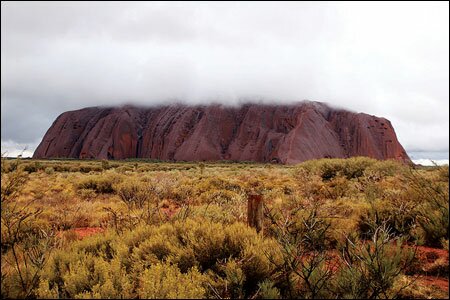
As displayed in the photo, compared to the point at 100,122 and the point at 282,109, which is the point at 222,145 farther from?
the point at 100,122

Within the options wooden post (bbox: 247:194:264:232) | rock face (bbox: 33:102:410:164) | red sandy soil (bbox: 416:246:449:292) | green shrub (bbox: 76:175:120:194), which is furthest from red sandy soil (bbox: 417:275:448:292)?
rock face (bbox: 33:102:410:164)

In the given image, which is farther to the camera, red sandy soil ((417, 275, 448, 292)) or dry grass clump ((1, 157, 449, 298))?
Answer: red sandy soil ((417, 275, 448, 292))

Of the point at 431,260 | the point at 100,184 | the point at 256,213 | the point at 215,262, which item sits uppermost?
the point at 256,213

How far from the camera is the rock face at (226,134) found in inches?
3730

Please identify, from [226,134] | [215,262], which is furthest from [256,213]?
[226,134]

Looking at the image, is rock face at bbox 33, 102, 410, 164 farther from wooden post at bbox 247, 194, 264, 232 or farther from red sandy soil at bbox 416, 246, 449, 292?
wooden post at bbox 247, 194, 264, 232

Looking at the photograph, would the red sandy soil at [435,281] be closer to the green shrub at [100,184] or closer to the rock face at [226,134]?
the green shrub at [100,184]

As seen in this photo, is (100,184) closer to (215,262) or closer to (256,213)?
(256,213)

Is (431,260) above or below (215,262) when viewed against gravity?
below

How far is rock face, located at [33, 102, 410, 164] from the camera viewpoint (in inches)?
3730

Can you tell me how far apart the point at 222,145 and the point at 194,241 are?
95.8m

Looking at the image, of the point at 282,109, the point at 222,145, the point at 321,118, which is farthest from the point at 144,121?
the point at 321,118

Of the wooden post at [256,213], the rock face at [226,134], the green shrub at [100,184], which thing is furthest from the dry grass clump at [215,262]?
the rock face at [226,134]

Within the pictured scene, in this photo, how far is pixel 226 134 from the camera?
341ft
